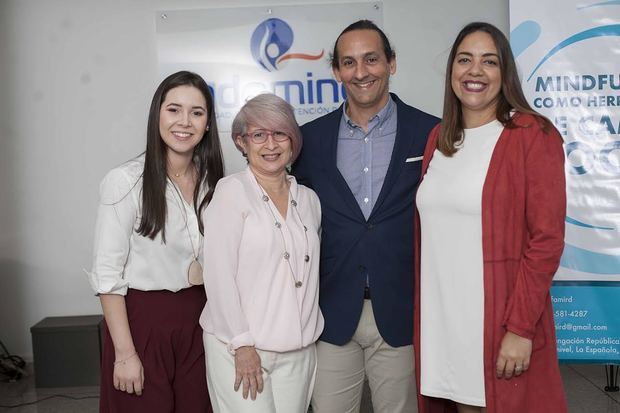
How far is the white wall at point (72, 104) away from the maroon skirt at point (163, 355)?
245cm

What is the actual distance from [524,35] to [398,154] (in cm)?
171

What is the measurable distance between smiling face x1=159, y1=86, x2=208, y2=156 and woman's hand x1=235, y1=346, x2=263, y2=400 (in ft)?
2.36

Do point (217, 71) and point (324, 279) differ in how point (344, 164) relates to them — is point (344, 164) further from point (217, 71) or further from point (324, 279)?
point (217, 71)

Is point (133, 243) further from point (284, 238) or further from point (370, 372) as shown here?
point (370, 372)

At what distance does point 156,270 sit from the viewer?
6.78ft

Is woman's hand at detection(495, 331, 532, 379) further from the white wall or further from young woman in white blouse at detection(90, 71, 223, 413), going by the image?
the white wall

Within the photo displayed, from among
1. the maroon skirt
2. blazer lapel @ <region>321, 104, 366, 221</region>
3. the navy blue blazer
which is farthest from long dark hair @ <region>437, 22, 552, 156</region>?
the maroon skirt

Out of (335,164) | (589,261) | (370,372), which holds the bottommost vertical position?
(370,372)

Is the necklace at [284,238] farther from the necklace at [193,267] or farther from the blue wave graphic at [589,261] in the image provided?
the blue wave graphic at [589,261]

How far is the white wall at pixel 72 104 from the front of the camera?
4410 millimetres

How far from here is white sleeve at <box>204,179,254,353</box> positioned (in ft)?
6.26

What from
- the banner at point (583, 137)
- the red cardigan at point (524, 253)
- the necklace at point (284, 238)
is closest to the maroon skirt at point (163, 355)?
the necklace at point (284, 238)

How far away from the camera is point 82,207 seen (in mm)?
4539

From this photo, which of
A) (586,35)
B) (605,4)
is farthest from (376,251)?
(605,4)
